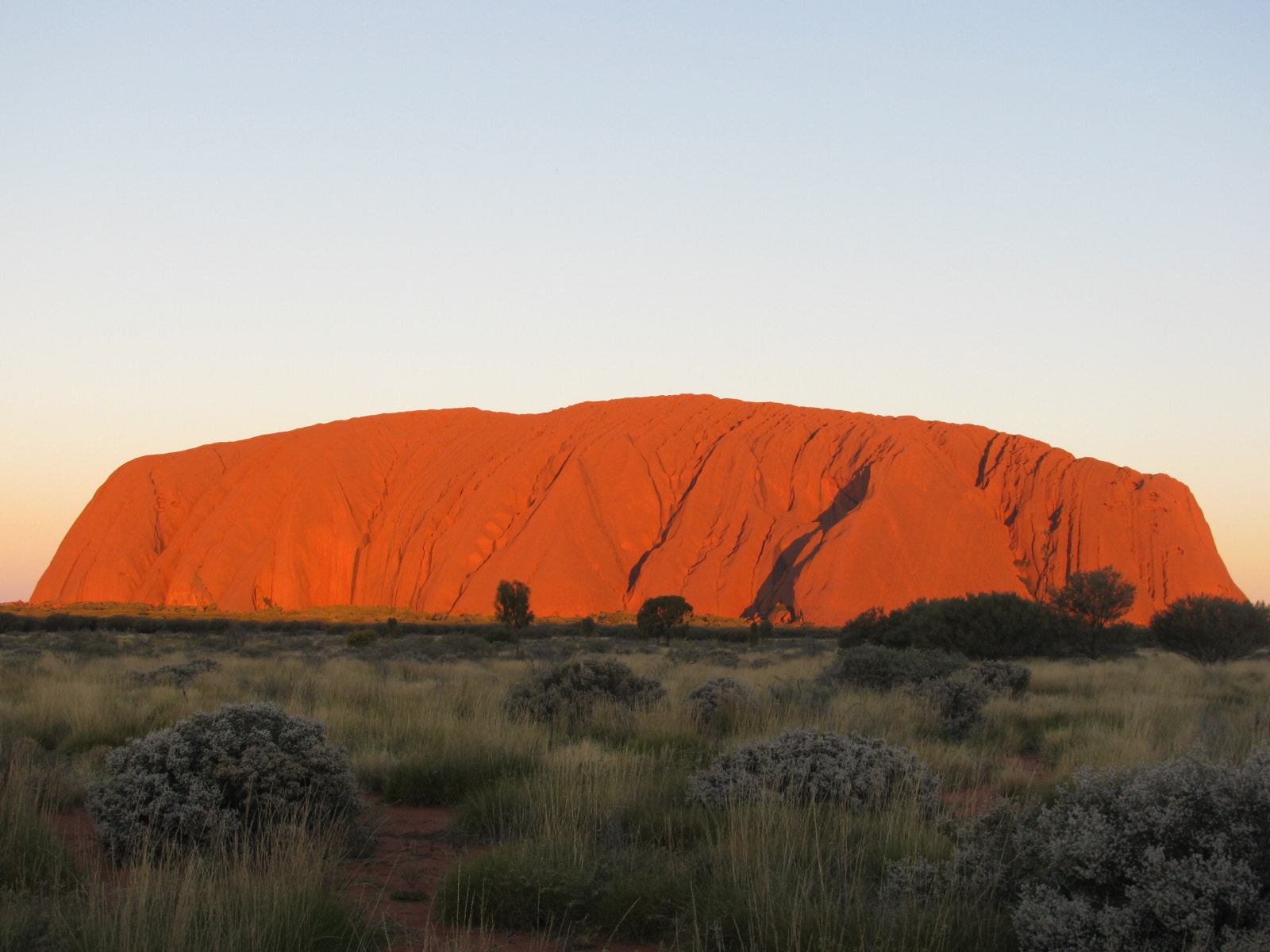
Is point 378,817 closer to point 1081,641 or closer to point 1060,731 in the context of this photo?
point 1060,731

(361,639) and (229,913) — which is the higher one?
(229,913)

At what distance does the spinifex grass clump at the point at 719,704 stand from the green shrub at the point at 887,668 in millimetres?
3029

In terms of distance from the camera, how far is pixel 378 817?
6645mm

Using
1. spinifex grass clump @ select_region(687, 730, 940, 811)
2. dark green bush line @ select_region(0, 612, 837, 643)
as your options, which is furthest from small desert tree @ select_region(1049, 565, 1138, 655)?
spinifex grass clump @ select_region(687, 730, 940, 811)

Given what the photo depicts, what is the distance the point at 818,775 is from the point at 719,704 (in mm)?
4356

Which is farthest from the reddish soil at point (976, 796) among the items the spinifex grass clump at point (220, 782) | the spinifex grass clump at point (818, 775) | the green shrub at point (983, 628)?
the green shrub at point (983, 628)

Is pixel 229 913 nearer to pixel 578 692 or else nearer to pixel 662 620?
pixel 578 692

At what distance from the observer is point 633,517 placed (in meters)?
68.2

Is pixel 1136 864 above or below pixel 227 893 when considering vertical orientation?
above

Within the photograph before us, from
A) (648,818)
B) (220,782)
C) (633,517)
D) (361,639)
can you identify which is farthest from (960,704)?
(633,517)

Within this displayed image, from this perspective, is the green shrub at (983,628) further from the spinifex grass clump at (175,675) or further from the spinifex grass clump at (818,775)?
the spinifex grass clump at (818,775)

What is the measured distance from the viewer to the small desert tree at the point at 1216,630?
22.0m

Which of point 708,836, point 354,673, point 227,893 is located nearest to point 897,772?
point 708,836

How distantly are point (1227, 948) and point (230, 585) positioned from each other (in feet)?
240
